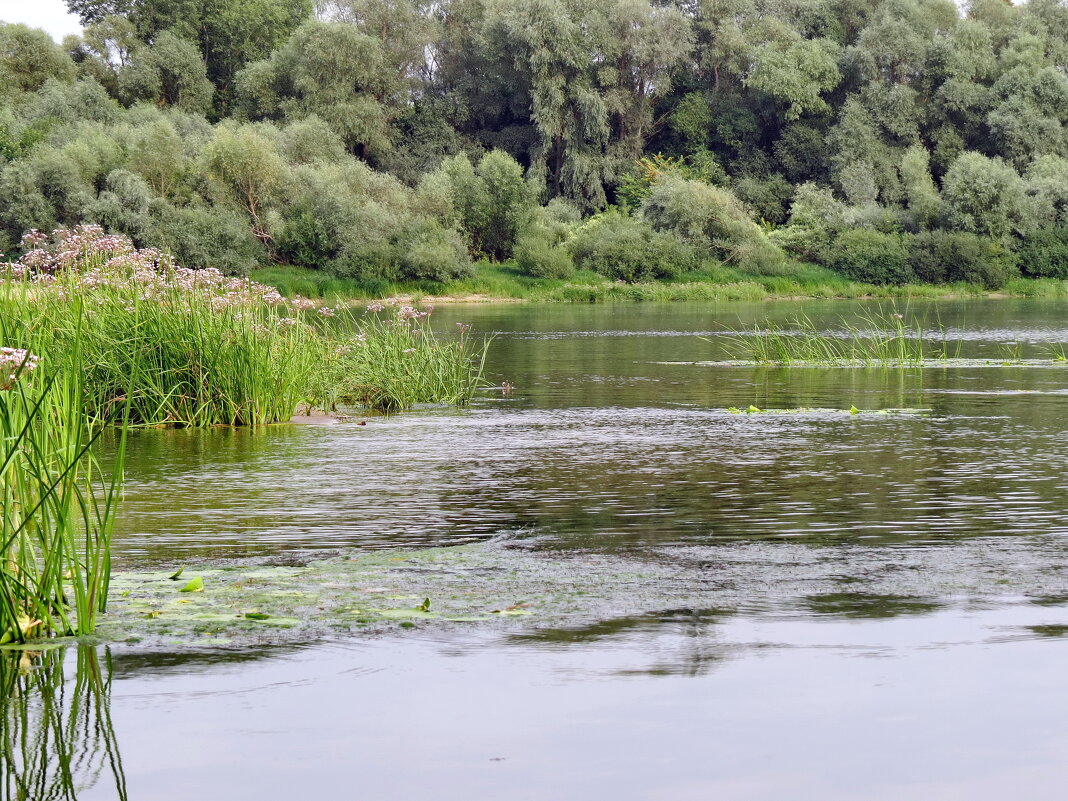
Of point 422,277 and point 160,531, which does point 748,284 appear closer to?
point 422,277

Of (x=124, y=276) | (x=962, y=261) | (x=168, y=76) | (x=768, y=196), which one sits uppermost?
(x=168, y=76)

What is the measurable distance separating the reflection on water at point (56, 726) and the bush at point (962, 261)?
64.9 meters

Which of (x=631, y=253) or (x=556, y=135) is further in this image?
(x=556, y=135)

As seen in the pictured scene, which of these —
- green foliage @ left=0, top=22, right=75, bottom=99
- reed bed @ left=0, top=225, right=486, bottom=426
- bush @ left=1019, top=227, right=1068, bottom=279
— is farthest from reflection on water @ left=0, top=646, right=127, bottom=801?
green foliage @ left=0, top=22, right=75, bottom=99

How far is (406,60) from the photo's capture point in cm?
8406

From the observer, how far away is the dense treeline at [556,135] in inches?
2445

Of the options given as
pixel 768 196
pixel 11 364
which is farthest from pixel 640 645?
pixel 768 196

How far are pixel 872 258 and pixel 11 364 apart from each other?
2518 inches

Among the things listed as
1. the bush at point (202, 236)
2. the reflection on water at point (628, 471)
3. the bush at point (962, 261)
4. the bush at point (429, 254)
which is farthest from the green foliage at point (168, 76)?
the reflection on water at point (628, 471)

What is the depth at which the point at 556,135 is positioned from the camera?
77.4 m

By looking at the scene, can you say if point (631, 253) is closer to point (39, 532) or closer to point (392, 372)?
point (392, 372)

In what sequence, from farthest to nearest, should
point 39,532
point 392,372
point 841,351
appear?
point 841,351 < point 392,372 < point 39,532

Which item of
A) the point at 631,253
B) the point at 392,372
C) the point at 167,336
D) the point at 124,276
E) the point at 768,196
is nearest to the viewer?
the point at 167,336

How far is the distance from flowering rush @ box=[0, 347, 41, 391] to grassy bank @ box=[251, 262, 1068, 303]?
54.0 meters
